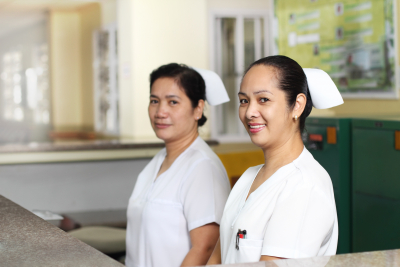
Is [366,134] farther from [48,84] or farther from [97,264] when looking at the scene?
[48,84]

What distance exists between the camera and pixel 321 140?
2660mm

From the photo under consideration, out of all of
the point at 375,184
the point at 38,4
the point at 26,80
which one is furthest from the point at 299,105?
the point at 26,80

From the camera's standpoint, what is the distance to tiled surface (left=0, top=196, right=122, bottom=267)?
38.0 inches

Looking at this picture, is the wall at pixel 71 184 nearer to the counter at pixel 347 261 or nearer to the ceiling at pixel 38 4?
the counter at pixel 347 261

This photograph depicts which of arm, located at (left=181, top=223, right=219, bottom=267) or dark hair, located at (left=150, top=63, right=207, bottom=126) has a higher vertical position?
dark hair, located at (left=150, top=63, right=207, bottom=126)

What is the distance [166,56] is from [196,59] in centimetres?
47

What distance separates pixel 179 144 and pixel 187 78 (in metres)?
0.27

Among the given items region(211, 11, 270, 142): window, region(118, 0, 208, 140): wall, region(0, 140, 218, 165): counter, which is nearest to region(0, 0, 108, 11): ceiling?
region(118, 0, 208, 140): wall

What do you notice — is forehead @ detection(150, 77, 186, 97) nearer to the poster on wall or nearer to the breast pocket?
the breast pocket

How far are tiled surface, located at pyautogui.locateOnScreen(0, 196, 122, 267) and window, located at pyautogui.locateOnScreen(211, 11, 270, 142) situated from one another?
6.55 metres

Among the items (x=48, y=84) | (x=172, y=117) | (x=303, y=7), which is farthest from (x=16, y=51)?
(x=172, y=117)

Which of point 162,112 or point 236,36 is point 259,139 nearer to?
point 162,112

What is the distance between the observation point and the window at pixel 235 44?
779cm

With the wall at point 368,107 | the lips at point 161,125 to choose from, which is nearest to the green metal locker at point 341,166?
the wall at point 368,107
